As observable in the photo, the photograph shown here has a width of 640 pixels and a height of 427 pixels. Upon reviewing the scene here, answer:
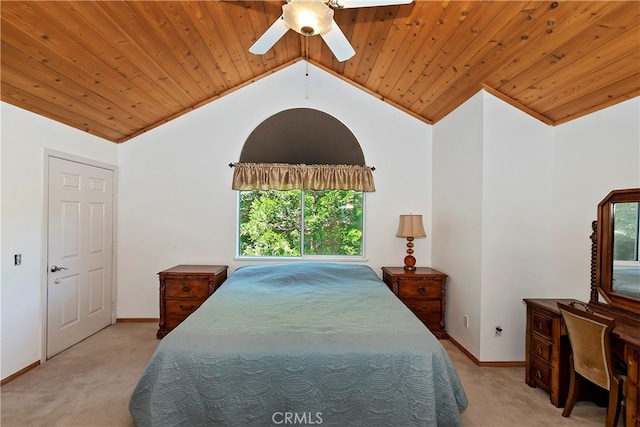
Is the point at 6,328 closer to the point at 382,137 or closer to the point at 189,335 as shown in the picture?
the point at 189,335

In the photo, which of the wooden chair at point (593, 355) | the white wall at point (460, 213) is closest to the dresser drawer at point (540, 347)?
the wooden chair at point (593, 355)

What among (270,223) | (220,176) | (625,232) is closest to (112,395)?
(270,223)

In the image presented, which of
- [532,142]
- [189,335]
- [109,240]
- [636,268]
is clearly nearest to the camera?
[189,335]

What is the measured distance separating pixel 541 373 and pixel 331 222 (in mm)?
2633

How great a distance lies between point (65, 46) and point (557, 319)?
4220mm

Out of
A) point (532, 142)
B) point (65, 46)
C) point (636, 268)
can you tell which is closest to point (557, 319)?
point (636, 268)

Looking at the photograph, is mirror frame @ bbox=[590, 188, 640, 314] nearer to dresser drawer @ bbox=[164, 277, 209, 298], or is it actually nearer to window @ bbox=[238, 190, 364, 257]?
window @ bbox=[238, 190, 364, 257]

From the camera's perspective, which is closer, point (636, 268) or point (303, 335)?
point (303, 335)

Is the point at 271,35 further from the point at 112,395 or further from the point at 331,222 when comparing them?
the point at 112,395

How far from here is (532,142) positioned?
294 centimetres

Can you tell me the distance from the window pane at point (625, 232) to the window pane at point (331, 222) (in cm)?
249

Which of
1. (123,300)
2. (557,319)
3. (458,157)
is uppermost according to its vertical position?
(458,157)

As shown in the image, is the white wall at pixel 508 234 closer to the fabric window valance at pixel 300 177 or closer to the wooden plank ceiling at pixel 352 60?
the wooden plank ceiling at pixel 352 60

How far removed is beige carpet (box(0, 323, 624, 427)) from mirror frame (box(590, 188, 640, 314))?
0.85 m
